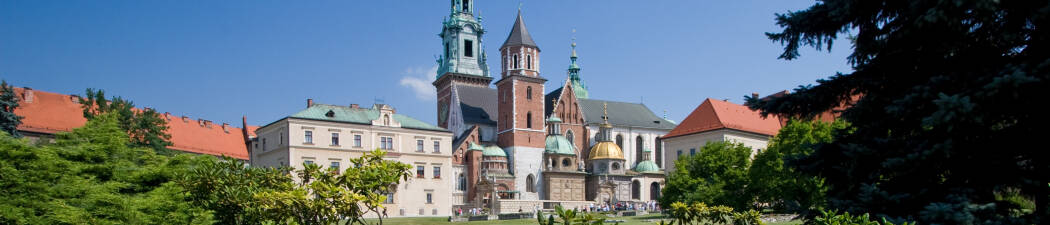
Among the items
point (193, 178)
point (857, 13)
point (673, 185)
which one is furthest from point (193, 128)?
point (857, 13)

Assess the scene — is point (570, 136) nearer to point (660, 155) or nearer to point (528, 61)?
point (528, 61)

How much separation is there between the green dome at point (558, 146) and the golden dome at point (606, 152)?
6.24ft

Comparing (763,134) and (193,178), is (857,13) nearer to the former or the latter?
(193,178)

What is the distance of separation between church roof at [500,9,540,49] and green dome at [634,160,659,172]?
13824 millimetres

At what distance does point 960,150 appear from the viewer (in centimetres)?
926

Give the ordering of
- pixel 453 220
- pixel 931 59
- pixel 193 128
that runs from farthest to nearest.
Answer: pixel 193 128 < pixel 453 220 < pixel 931 59

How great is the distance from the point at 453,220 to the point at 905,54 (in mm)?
31590

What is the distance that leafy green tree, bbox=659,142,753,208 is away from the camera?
120 ft

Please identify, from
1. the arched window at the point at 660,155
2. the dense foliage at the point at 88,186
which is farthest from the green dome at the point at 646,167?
the dense foliage at the point at 88,186

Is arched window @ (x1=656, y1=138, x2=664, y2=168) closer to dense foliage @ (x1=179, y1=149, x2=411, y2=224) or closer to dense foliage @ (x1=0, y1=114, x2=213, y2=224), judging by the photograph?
dense foliage @ (x1=0, y1=114, x2=213, y2=224)

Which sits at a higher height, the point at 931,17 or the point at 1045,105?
the point at 931,17

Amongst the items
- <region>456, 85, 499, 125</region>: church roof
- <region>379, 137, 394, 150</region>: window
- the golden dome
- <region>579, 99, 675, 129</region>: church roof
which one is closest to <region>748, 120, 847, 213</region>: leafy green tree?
<region>379, 137, 394, 150</region>: window

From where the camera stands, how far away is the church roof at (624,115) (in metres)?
78.5

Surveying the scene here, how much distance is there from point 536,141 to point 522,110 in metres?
2.81
